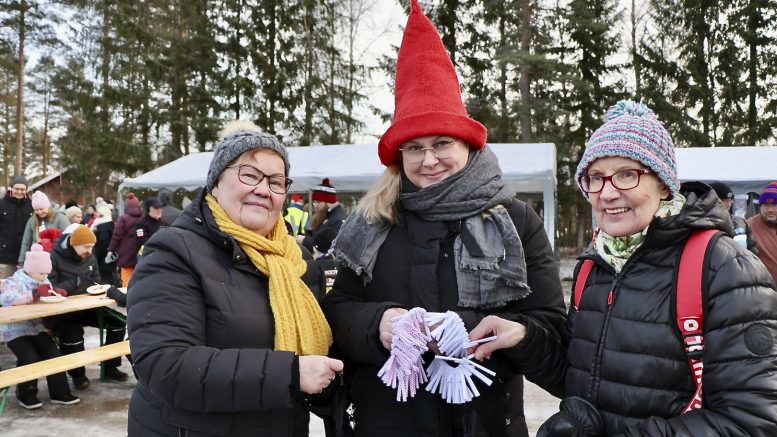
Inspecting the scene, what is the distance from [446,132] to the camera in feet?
6.11

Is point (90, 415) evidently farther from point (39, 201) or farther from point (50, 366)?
point (39, 201)

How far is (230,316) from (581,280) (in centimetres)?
108

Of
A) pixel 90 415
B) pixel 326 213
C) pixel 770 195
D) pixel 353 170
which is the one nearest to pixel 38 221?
pixel 326 213

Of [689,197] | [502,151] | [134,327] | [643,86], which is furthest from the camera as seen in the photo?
[643,86]

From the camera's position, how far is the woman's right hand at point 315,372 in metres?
1.55

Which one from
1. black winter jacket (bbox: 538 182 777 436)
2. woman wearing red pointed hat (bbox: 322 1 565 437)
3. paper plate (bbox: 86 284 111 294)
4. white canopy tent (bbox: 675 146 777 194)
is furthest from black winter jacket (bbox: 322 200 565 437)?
white canopy tent (bbox: 675 146 777 194)

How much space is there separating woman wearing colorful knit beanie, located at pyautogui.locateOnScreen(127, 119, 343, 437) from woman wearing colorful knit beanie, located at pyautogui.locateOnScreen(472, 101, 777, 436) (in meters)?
0.60

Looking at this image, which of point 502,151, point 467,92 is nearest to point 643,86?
point 467,92

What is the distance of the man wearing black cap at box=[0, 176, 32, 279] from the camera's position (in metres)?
8.51

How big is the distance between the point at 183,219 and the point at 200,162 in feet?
41.2

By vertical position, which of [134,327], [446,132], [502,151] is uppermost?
[502,151]

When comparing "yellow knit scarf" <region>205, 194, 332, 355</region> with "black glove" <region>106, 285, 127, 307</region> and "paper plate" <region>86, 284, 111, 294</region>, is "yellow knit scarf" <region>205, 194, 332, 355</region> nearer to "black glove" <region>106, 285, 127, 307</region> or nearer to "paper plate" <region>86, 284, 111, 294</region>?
"black glove" <region>106, 285, 127, 307</region>

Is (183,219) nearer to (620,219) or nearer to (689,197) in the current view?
(620,219)

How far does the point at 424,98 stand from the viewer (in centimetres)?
195
